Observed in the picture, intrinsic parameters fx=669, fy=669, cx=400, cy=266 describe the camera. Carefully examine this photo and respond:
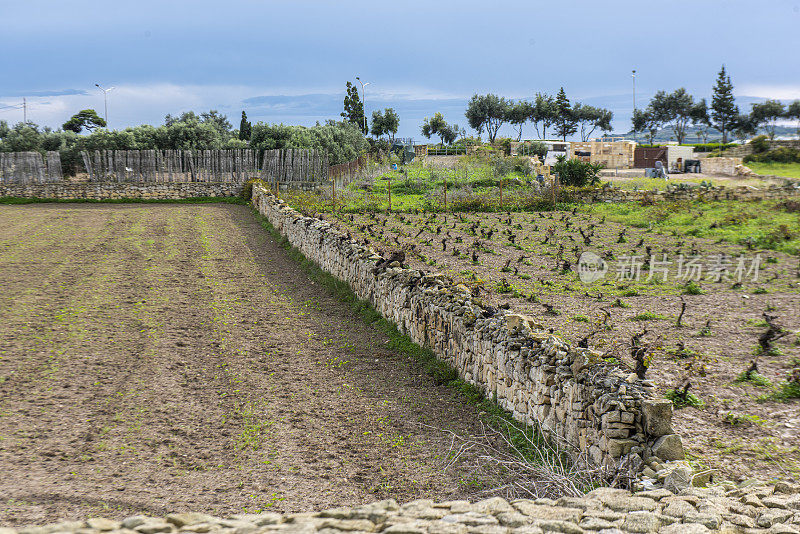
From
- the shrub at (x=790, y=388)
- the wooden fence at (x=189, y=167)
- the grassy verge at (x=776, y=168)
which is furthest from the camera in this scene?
the grassy verge at (x=776, y=168)

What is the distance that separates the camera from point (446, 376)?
34.7ft

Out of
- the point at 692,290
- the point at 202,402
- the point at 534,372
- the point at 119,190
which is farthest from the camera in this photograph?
the point at 119,190

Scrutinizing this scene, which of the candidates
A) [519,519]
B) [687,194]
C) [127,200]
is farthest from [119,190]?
[519,519]

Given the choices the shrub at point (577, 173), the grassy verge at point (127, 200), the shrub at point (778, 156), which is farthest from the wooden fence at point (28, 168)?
the shrub at point (778, 156)

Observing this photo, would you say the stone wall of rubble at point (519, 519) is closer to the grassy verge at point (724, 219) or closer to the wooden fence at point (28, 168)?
the grassy verge at point (724, 219)

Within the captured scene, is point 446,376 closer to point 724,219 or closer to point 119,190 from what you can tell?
point 724,219

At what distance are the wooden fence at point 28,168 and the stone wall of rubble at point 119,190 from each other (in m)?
0.43

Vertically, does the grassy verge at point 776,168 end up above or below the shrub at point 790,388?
above

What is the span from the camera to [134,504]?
22.8ft

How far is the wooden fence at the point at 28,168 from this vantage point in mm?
38188

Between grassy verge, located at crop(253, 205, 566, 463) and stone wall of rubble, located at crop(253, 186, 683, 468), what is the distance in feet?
0.42

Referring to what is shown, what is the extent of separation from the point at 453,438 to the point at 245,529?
149 inches

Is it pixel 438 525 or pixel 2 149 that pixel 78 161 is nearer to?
pixel 2 149

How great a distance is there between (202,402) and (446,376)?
12.2ft
